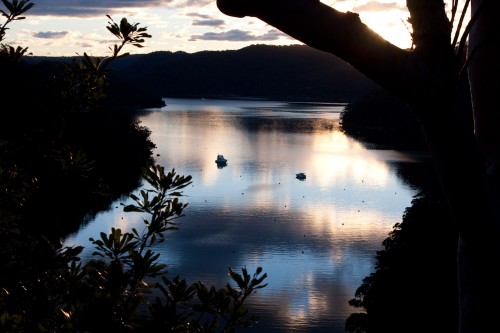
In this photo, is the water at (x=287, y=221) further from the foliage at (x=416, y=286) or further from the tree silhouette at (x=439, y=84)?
the tree silhouette at (x=439, y=84)

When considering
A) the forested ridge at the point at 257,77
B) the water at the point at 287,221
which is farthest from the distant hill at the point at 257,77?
the water at the point at 287,221

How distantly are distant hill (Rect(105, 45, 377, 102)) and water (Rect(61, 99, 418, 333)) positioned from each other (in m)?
70.7

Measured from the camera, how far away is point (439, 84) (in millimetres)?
1440

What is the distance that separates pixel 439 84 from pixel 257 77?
130178 millimetres

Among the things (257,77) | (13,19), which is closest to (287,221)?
(13,19)

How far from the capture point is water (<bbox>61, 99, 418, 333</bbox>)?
18.5m

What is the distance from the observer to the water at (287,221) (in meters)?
18.5

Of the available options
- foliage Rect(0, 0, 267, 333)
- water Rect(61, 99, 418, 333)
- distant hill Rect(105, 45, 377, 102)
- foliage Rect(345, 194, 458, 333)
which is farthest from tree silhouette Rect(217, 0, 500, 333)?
distant hill Rect(105, 45, 377, 102)

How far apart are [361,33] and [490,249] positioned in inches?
23.3

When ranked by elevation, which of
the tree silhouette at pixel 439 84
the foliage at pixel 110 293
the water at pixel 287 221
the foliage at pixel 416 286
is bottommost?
the water at pixel 287 221

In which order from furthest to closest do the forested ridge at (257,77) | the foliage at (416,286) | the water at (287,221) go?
the forested ridge at (257,77)
the water at (287,221)
the foliage at (416,286)

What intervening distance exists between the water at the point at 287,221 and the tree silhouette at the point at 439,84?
354 inches

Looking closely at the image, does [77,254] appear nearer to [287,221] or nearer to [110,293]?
[110,293]

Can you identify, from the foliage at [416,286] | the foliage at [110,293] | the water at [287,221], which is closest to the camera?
the foliage at [110,293]
